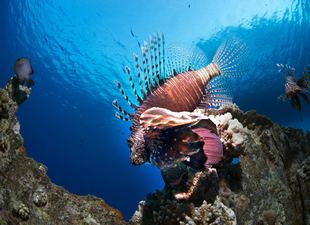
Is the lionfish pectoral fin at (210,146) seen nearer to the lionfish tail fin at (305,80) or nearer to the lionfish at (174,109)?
the lionfish at (174,109)

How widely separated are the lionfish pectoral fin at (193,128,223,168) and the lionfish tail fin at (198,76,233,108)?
699mm

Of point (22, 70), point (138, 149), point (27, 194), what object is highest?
point (22, 70)

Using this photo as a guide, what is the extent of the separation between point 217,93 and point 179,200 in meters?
1.85

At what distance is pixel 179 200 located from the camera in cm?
204

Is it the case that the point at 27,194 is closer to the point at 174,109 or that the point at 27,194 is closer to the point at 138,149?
the point at 138,149

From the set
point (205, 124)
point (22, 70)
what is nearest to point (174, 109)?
point (205, 124)

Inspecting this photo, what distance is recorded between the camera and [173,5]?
1291cm

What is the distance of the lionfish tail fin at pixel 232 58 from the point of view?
114 inches

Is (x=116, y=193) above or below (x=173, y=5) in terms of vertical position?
below

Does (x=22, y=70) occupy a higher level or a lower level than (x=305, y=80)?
lower

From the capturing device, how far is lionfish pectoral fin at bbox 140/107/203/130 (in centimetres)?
131

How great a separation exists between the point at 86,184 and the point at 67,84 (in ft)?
116

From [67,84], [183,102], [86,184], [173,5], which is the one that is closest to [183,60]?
[183,102]

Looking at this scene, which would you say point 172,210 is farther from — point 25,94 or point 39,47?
point 39,47
